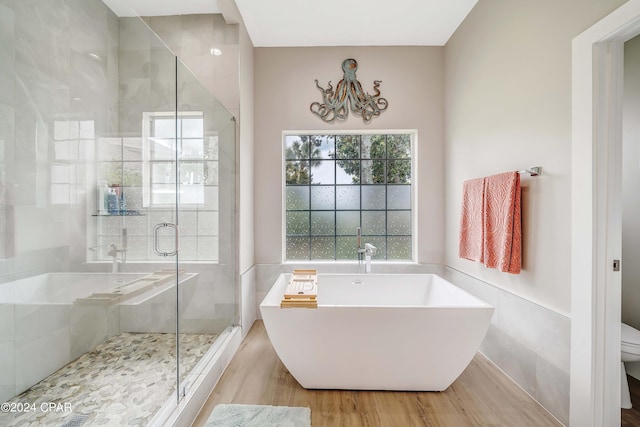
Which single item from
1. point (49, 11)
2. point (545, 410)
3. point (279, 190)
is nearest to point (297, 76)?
point (279, 190)

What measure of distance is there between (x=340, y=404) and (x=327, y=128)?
2369mm

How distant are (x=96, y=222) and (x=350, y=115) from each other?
236cm

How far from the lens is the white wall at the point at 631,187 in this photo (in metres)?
2.09

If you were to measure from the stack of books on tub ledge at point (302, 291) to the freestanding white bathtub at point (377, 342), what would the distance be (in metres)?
0.03

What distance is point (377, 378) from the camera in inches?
74.1

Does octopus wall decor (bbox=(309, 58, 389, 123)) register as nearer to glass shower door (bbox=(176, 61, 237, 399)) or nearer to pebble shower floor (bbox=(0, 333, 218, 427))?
glass shower door (bbox=(176, 61, 237, 399))

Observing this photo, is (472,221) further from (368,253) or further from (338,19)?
(338,19)

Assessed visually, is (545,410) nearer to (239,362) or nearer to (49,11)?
(239,362)

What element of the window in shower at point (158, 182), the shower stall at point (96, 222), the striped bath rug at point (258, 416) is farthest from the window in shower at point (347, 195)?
the striped bath rug at point (258, 416)

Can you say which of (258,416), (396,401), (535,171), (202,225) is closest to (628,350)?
(535,171)

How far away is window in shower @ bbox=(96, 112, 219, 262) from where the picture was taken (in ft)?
4.87

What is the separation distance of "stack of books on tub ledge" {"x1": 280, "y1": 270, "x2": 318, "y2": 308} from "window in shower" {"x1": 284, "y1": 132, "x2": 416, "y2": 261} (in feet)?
1.82

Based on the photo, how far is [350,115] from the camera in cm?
304

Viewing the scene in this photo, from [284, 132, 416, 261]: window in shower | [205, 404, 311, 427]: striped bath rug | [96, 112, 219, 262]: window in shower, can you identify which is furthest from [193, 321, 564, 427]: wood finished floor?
[284, 132, 416, 261]: window in shower
